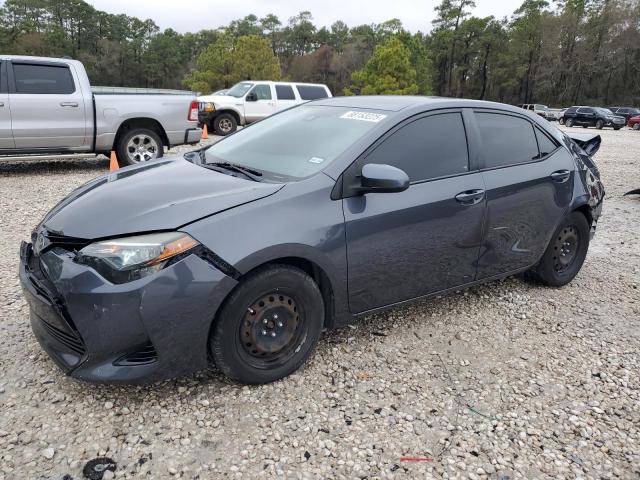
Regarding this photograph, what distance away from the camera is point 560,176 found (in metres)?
3.98

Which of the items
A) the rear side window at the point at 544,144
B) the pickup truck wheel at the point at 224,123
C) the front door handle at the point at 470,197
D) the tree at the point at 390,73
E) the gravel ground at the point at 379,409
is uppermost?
the tree at the point at 390,73

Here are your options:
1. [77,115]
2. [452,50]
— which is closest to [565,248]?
[77,115]

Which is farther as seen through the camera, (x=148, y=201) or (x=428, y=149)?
(x=428, y=149)

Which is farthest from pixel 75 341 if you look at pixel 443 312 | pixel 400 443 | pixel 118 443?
pixel 443 312

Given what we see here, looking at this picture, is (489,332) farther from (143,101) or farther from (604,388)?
(143,101)

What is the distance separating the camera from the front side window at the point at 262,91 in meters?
16.1

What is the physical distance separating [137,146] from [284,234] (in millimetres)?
6994

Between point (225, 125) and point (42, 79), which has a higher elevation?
point (42, 79)

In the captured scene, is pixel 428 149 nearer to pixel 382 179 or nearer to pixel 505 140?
pixel 382 179

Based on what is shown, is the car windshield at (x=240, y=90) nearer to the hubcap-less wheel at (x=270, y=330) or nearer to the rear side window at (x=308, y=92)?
the rear side window at (x=308, y=92)

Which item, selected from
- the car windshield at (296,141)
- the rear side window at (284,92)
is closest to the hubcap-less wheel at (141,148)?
the car windshield at (296,141)

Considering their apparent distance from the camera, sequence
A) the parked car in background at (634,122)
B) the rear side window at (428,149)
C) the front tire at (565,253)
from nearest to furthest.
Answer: the rear side window at (428,149) → the front tire at (565,253) → the parked car in background at (634,122)

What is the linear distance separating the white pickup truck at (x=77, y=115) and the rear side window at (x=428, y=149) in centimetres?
656

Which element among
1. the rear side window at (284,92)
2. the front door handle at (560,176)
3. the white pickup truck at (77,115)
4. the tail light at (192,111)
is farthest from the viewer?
the rear side window at (284,92)
